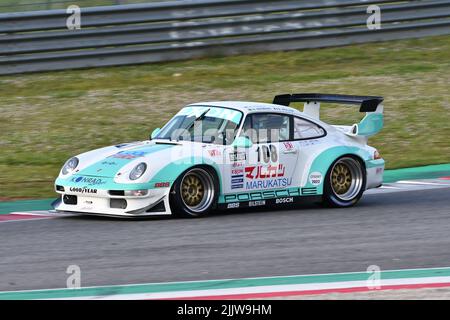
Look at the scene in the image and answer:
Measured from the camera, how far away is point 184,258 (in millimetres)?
8273

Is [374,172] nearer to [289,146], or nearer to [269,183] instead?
[289,146]

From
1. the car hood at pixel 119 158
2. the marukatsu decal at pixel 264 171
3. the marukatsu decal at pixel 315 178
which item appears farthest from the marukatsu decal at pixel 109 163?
the marukatsu decal at pixel 315 178

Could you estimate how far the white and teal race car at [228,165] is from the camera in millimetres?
9844

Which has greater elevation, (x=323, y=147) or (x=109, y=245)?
(x=323, y=147)

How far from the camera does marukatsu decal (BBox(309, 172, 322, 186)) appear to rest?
424 inches

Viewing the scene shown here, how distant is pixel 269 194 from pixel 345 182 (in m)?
1.02

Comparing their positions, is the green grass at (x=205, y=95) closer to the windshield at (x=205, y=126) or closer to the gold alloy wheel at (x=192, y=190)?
the windshield at (x=205, y=126)

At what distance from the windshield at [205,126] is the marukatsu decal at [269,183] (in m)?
0.49

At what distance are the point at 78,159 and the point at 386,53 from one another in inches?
391

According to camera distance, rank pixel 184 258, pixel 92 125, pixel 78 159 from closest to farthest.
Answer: pixel 184 258 → pixel 78 159 → pixel 92 125

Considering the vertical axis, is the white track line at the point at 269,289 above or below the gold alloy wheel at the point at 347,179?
below
